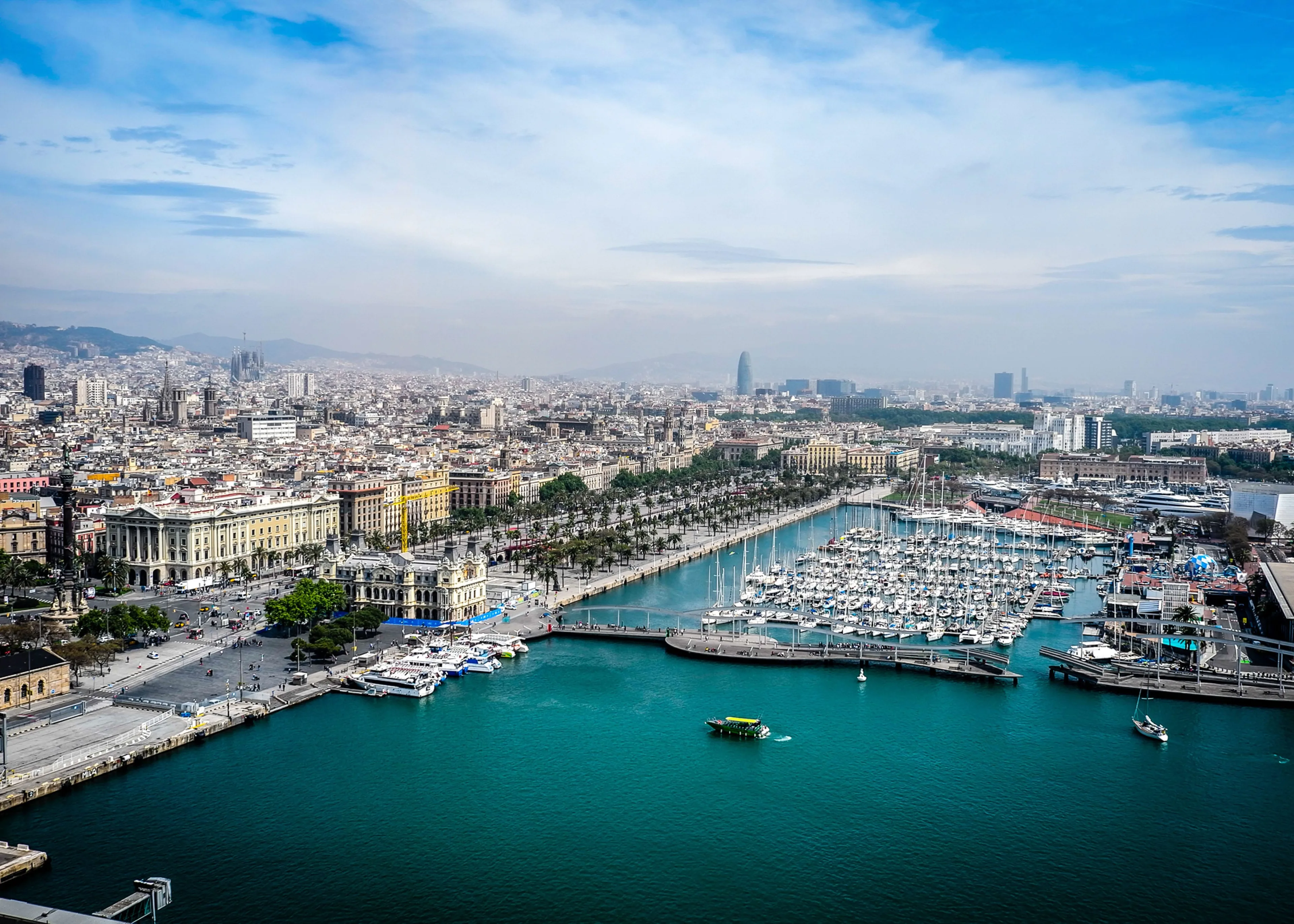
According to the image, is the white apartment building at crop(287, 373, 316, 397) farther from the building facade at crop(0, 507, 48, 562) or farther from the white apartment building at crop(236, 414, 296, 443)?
the building facade at crop(0, 507, 48, 562)

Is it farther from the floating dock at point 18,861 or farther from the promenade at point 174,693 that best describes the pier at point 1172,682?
the floating dock at point 18,861

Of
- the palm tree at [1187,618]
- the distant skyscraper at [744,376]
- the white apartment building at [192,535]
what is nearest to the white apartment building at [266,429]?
the white apartment building at [192,535]

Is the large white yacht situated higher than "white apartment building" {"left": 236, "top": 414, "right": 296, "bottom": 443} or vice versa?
"white apartment building" {"left": 236, "top": 414, "right": 296, "bottom": 443}

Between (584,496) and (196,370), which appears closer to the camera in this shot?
(584,496)

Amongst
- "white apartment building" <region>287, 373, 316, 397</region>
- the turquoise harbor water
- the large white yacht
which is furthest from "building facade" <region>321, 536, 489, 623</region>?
"white apartment building" <region>287, 373, 316, 397</region>

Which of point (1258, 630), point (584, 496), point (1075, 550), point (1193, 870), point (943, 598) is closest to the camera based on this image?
point (1193, 870)

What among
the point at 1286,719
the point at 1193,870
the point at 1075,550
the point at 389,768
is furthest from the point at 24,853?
the point at 1075,550

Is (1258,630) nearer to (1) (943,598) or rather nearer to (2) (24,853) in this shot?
(1) (943,598)
